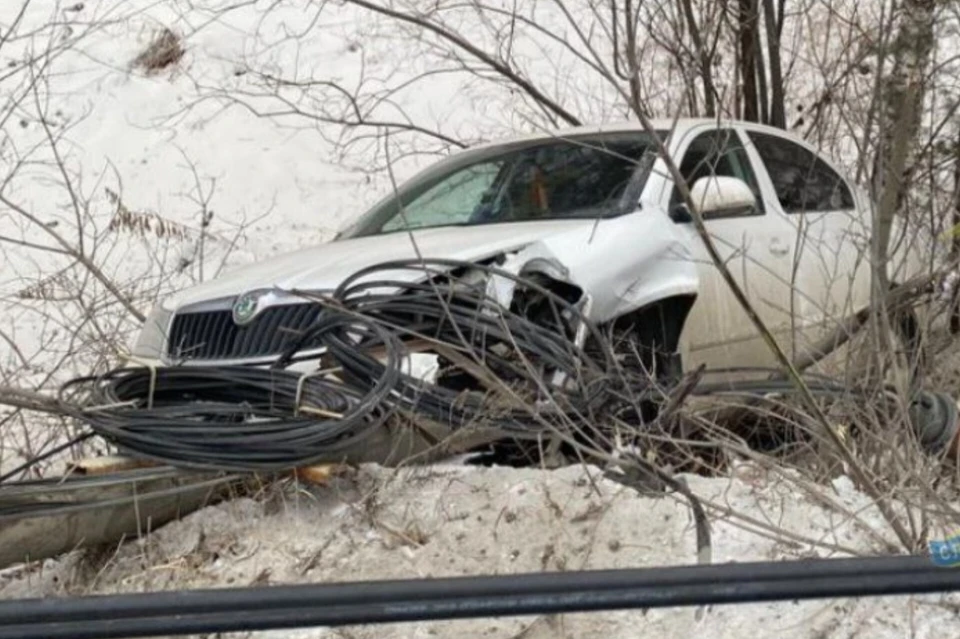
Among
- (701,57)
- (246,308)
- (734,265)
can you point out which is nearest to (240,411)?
(246,308)

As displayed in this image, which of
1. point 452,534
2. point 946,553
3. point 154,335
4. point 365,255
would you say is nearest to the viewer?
point 946,553

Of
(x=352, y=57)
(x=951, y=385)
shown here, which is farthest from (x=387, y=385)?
(x=352, y=57)

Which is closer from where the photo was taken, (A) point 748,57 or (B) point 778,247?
(B) point 778,247

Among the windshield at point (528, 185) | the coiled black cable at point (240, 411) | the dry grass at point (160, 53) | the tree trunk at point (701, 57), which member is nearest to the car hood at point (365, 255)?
the windshield at point (528, 185)

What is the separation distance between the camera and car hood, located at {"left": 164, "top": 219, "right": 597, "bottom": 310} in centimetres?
572

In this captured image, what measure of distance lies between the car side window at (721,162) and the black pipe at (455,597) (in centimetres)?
412

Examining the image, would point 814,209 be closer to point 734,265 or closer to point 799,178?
point 799,178

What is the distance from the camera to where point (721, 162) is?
732 centimetres

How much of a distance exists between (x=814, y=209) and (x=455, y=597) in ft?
19.3

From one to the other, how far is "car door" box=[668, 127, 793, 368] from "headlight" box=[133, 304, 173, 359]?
91.1 inches

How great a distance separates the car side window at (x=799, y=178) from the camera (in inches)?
302

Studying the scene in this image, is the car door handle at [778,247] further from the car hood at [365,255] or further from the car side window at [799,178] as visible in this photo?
the car hood at [365,255]

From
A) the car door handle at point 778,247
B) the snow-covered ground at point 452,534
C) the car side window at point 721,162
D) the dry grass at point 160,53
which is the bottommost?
the snow-covered ground at point 452,534

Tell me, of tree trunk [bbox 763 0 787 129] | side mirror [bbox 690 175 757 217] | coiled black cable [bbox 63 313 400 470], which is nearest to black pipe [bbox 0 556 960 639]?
coiled black cable [bbox 63 313 400 470]
